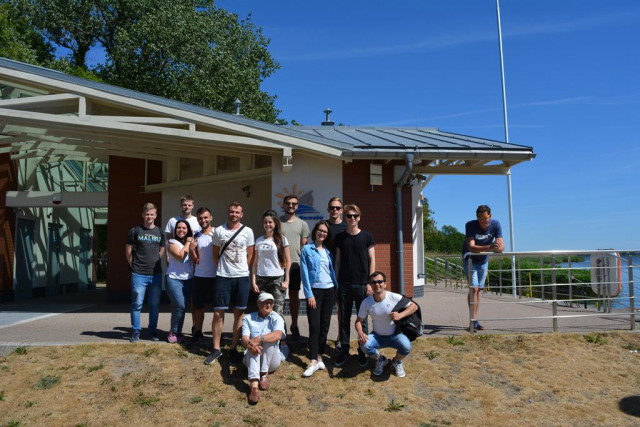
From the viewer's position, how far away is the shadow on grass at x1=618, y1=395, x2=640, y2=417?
200 inches

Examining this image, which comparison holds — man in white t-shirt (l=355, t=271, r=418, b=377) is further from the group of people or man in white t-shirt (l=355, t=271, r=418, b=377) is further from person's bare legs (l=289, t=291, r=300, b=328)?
person's bare legs (l=289, t=291, r=300, b=328)

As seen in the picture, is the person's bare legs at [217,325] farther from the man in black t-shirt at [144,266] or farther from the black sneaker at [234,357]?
the man in black t-shirt at [144,266]

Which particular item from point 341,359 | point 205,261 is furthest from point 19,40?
point 341,359

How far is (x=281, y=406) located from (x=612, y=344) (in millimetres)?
4325

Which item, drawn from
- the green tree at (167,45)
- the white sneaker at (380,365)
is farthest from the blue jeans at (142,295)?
the green tree at (167,45)

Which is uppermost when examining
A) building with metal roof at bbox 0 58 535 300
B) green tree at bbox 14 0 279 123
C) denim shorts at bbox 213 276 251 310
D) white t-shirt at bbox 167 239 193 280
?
green tree at bbox 14 0 279 123

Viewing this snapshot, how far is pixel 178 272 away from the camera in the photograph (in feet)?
21.0

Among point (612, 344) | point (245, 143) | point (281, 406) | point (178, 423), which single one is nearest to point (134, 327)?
point (178, 423)

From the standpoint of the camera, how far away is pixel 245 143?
8.41m

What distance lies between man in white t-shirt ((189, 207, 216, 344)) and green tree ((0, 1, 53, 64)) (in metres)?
18.6

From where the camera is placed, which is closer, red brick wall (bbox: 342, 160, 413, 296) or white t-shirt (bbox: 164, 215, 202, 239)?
white t-shirt (bbox: 164, 215, 202, 239)

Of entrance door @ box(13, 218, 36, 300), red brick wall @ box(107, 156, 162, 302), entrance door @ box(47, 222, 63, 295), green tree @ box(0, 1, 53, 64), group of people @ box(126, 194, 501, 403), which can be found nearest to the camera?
group of people @ box(126, 194, 501, 403)

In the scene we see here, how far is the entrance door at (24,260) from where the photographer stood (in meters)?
12.8

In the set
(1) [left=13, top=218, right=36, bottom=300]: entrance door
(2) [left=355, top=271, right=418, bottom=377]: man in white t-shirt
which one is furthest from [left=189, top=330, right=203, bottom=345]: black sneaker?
Result: (1) [left=13, top=218, right=36, bottom=300]: entrance door
